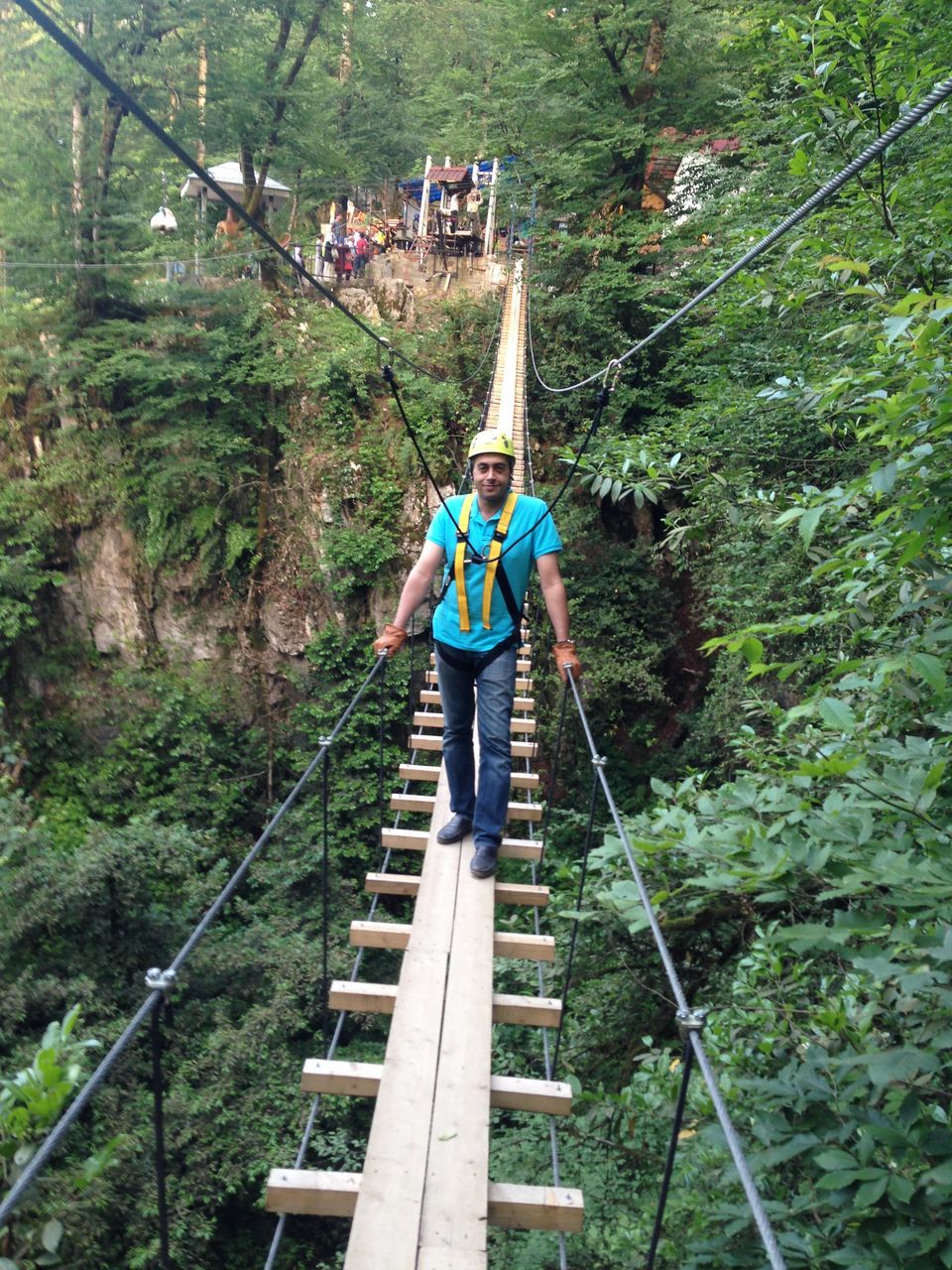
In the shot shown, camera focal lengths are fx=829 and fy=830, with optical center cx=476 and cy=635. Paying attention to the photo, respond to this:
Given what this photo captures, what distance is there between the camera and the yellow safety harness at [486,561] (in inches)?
85.7

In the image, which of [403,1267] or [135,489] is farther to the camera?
A: [135,489]

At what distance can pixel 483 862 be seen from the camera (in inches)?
86.7

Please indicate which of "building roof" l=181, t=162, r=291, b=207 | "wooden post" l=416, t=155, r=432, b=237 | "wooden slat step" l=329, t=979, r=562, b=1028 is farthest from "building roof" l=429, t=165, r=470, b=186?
"wooden slat step" l=329, t=979, r=562, b=1028

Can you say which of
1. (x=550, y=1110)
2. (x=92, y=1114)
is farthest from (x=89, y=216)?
(x=550, y=1110)

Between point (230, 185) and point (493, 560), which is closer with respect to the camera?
point (493, 560)

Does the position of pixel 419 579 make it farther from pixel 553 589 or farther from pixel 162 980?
pixel 162 980

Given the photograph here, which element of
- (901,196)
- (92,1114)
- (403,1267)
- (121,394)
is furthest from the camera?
(121,394)

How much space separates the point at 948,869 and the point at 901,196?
264cm

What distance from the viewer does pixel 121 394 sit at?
808 cm

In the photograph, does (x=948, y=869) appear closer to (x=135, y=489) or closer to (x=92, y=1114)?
(x=92, y=1114)

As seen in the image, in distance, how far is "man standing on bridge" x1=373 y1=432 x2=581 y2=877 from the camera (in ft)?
7.19

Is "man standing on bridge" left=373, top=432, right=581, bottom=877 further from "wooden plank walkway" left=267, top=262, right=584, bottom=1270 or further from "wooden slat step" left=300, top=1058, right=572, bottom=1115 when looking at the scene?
"wooden slat step" left=300, top=1058, right=572, bottom=1115

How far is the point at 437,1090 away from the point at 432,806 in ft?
3.87

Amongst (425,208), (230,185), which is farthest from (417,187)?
(230,185)
